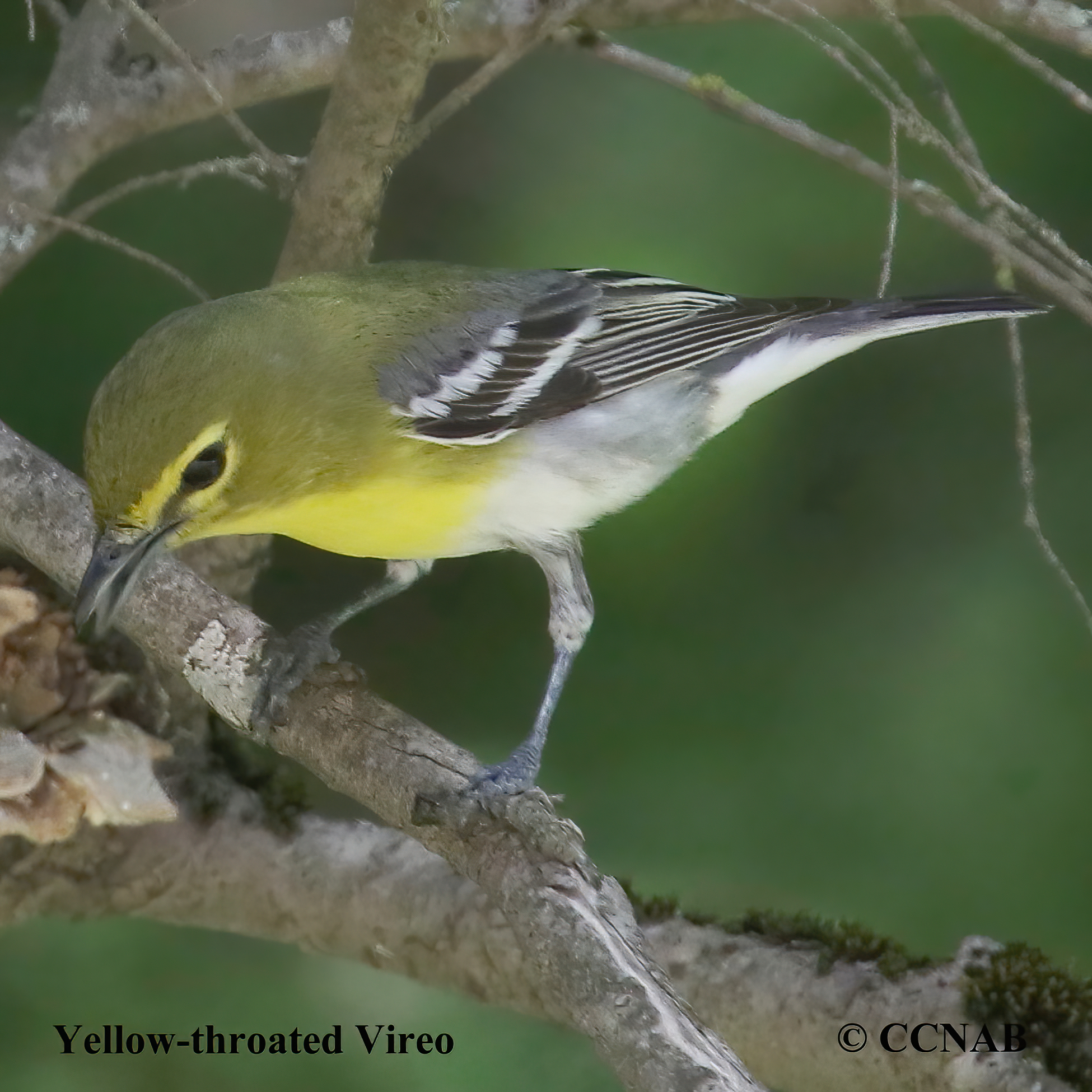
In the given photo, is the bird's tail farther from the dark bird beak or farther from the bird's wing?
the dark bird beak

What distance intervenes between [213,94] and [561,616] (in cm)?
68

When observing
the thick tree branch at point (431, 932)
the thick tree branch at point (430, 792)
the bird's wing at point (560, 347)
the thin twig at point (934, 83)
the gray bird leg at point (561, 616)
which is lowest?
the thick tree branch at point (431, 932)

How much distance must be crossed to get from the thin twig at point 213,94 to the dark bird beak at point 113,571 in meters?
0.40

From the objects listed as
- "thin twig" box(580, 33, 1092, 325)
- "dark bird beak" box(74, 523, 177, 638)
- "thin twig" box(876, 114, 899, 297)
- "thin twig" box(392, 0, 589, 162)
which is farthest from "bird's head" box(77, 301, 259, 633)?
"thin twig" box(876, 114, 899, 297)

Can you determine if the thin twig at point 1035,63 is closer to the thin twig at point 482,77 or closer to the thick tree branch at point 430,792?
the thin twig at point 482,77

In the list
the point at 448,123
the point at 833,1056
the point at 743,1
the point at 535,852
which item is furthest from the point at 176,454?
the point at 448,123

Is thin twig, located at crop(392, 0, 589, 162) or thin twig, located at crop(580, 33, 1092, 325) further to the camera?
thin twig, located at crop(392, 0, 589, 162)

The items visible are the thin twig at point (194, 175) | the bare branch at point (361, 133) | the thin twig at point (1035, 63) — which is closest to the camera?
the thin twig at point (1035, 63)

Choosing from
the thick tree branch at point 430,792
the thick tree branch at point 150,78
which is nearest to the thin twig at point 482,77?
the thick tree branch at point 150,78

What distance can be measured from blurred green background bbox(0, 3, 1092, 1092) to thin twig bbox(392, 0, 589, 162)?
0.47 metres

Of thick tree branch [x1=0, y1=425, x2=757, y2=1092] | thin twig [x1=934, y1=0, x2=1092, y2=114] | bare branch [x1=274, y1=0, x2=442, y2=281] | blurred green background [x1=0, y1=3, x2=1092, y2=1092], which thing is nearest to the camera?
thick tree branch [x1=0, y1=425, x2=757, y2=1092]

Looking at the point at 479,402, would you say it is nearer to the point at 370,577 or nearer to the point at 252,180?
the point at 252,180

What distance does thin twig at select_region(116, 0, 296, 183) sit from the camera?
1114mm

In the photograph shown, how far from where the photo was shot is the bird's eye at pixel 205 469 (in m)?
1.14
